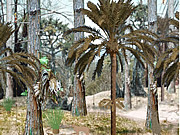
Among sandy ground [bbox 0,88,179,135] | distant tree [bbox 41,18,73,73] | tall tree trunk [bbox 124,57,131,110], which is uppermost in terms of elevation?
distant tree [bbox 41,18,73,73]

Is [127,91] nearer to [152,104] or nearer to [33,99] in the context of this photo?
[152,104]

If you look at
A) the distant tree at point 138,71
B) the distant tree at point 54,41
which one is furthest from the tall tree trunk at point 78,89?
the distant tree at point 54,41

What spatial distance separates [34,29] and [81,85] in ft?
6.18

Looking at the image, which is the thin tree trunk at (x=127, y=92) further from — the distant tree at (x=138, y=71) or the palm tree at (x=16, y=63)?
the palm tree at (x=16, y=63)

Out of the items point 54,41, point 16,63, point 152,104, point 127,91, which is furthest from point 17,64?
point 54,41

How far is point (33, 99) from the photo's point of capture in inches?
145

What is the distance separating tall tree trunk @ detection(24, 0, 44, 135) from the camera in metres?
3.67

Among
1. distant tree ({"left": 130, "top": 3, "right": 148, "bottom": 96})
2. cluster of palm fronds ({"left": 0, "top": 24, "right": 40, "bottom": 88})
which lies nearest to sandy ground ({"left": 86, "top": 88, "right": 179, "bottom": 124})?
distant tree ({"left": 130, "top": 3, "right": 148, "bottom": 96})

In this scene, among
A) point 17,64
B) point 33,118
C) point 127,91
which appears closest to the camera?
point 17,64

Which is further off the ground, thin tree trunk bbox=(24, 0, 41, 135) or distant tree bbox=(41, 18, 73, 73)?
distant tree bbox=(41, 18, 73, 73)

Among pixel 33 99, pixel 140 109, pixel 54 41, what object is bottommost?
pixel 140 109

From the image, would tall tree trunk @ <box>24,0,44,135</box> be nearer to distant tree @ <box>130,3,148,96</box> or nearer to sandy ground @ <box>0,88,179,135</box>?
sandy ground @ <box>0,88,179,135</box>

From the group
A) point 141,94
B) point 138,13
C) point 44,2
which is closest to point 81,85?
→ point 141,94

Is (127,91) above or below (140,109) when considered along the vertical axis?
above
